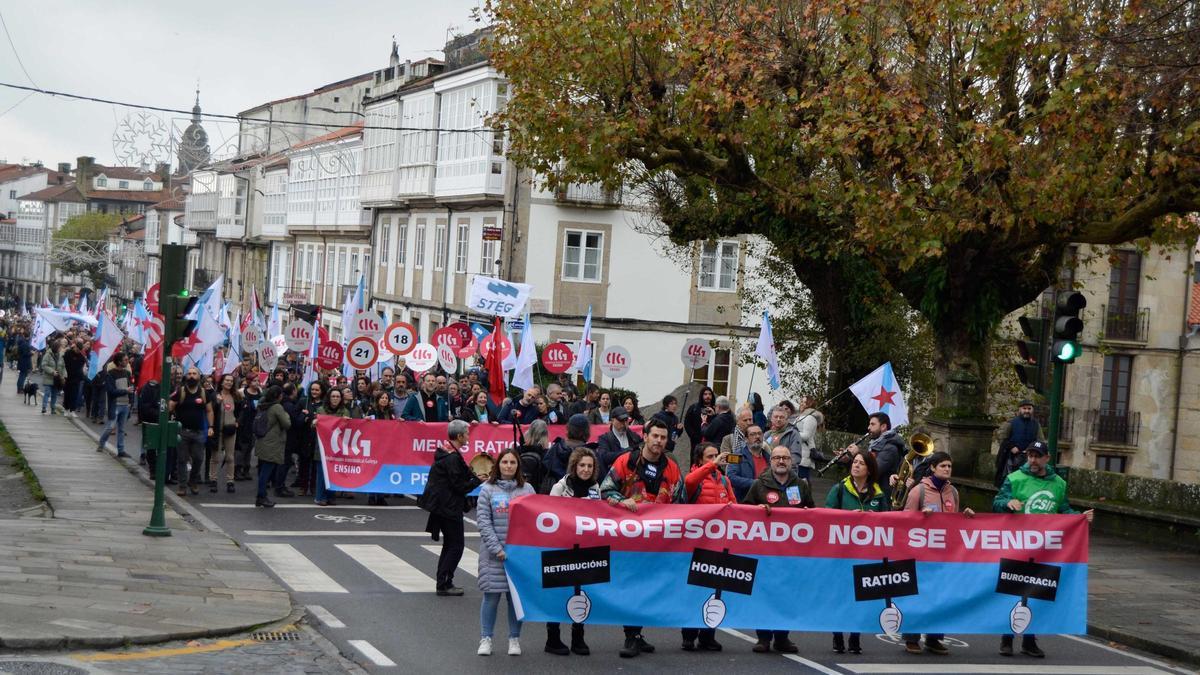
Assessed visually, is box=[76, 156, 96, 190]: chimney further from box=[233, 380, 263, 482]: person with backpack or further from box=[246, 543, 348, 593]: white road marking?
box=[246, 543, 348, 593]: white road marking

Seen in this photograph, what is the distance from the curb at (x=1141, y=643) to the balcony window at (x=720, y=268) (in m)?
29.9

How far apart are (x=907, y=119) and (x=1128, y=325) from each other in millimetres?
30689

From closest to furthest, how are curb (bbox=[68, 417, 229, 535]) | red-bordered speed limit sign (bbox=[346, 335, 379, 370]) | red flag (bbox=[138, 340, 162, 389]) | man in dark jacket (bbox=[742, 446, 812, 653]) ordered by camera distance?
man in dark jacket (bbox=[742, 446, 812, 653]), curb (bbox=[68, 417, 229, 535]), red flag (bbox=[138, 340, 162, 389]), red-bordered speed limit sign (bbox=[346, 335, 379, 370])

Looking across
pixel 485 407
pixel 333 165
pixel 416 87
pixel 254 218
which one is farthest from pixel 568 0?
pixel 254 218

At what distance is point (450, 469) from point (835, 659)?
3.95 m

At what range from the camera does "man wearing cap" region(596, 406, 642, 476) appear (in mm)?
14664

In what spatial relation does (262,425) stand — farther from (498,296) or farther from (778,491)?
(778,491)

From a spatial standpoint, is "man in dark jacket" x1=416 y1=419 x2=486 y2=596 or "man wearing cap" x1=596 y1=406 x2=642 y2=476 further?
"man wearing cap" x1=596 y1=406 x2=642 y2=476

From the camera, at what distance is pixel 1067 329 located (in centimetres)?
1412

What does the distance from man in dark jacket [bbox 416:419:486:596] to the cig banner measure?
7.01 metres

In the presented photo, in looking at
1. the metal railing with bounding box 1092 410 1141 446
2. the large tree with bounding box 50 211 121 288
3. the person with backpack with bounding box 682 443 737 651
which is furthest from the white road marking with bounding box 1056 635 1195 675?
the large tree with bounding box 50 211 121 288

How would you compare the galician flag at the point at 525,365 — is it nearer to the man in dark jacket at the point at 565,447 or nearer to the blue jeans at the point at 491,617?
the man in dark jacket at the point at 565,447

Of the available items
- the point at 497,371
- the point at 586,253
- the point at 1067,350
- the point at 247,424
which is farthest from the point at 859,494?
the point at 586,253

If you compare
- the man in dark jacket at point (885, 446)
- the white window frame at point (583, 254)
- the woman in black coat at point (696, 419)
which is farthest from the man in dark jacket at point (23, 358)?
the man in dark jacket at point (885, 446)
